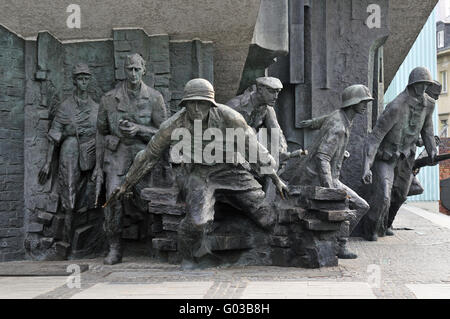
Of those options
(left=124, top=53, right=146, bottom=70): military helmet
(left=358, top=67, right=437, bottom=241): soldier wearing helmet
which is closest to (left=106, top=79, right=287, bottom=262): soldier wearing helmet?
(left=124, top=53, right=146, bottom=70): military helmet

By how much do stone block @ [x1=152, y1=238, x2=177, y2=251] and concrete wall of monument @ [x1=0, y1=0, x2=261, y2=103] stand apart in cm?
295

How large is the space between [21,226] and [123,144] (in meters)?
1.80

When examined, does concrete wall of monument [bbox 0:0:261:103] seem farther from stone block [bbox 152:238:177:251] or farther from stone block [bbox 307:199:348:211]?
stone block [bbox 152:238:177:251]

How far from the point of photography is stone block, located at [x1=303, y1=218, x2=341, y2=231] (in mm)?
6887

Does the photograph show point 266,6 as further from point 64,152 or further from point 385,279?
point 385,279

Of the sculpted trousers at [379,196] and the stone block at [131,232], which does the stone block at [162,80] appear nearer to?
the stone block at [131,232]

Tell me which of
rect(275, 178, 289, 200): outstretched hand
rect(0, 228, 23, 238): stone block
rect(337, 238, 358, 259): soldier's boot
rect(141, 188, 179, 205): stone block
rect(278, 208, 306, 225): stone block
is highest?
rect(275, 178, 289, 200): outstretched hand

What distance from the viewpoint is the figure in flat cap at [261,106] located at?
8.12 m

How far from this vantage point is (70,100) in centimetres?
842

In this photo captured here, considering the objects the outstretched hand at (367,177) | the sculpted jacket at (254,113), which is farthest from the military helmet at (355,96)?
the outstretched hand at (367,177)

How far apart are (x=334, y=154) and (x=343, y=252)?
47.7 inches

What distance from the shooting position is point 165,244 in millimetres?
7402

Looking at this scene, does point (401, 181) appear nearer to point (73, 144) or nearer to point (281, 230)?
point (281, 230)

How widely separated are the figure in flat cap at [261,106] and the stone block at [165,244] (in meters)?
1.76
